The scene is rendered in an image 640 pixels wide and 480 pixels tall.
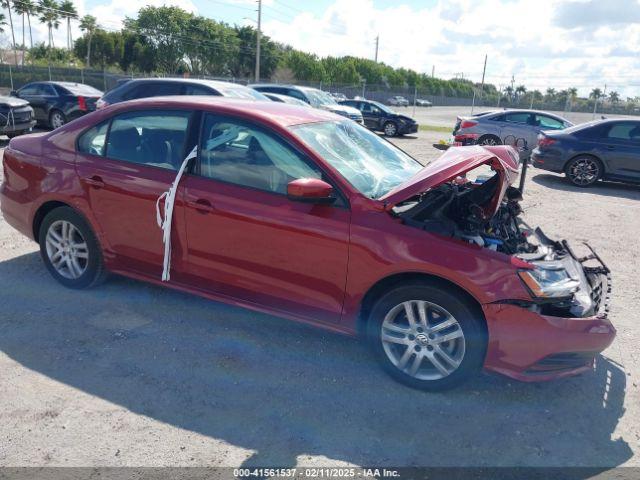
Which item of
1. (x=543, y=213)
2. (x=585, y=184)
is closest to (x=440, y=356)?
(x=543, y=213)

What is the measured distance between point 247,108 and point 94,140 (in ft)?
4.50

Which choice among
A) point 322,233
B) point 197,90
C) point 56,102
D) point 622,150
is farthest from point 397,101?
point 322,233

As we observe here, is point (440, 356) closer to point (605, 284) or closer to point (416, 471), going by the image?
point (416, 471)

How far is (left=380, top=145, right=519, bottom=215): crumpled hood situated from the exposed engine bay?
5 centimetres

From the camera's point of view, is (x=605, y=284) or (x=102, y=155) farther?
(x=102, y=155)

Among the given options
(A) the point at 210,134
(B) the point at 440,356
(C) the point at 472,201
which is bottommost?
(B) the point at 440,356

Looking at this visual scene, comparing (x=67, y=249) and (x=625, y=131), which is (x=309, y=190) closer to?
(x=67, y=249)

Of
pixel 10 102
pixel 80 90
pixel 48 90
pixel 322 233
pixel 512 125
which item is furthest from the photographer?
pixel 80 90

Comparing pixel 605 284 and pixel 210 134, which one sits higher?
pixel 210 134

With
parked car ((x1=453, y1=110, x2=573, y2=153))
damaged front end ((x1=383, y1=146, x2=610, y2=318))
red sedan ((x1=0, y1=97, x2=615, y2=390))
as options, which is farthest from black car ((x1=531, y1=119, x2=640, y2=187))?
damaged front end ((x1=383, y1=146, x2=610, y2=318))

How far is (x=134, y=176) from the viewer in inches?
162

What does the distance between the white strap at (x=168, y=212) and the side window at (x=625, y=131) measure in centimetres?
978

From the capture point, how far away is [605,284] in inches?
153

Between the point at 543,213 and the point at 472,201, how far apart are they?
522 centimetres
